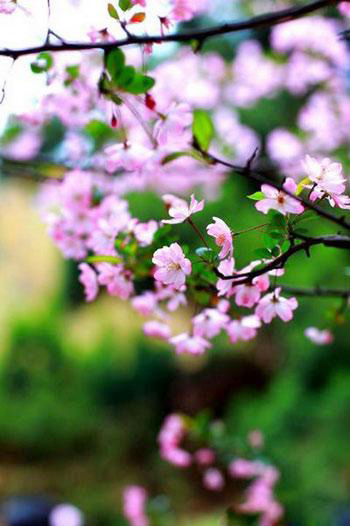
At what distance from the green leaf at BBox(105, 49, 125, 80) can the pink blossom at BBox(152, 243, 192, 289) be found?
0.72 ft

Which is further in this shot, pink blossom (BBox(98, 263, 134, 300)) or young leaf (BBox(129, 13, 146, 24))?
pink blossom (BBox(98, 263, 134, 300))

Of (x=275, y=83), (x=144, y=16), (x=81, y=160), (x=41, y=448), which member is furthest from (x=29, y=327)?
(x=144, y=16)

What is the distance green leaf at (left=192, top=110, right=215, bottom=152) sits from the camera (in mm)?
783

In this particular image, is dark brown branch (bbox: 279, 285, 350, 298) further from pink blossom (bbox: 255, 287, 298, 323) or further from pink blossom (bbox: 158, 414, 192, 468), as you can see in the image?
pink blossom (bbox: 158, 414, 192, 468)

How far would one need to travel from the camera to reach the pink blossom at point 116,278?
2.82 feet

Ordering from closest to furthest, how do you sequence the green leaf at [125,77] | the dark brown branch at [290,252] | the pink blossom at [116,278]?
the dark brown branch at [290,252] → the green leaf at [125,77] → the pink blossom at [116,278]

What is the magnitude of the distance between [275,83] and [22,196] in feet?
20.0

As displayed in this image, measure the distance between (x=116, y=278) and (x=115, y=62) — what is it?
0.29 meters

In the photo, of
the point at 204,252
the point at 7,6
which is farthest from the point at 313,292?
the point at 7,6

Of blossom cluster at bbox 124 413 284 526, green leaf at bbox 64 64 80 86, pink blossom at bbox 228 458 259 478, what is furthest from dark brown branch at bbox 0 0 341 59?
pink blossom at bbox 228 458 259 478

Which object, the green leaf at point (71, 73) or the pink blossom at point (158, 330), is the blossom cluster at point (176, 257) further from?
the green leaf at point (71, 73)

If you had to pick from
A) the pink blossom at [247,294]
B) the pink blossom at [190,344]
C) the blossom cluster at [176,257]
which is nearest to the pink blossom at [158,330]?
the blossom cluster at [176,257]

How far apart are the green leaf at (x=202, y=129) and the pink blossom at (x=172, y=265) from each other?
191 mm

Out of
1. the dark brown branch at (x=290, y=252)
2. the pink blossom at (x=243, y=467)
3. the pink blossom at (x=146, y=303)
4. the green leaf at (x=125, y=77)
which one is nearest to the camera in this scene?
the dark brown branch at (x=290, y=252)
